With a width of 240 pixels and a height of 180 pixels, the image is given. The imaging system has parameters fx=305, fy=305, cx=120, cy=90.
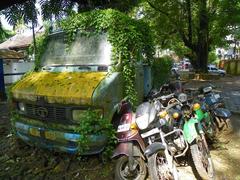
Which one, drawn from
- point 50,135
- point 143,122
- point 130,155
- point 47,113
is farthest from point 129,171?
point 47,113

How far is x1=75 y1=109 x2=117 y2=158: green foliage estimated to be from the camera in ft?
13.6

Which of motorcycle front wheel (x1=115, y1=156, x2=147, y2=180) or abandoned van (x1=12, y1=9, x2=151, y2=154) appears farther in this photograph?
abandoned van (x1=12, y1=9, x2=151, y2=154)

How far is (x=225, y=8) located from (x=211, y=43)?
15.8 feet

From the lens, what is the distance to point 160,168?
388 centimetres

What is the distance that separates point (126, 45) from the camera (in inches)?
198

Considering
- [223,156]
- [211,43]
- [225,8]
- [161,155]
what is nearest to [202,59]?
[211,43]

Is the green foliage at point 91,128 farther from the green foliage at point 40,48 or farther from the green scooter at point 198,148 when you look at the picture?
the green foliage at point 40,48

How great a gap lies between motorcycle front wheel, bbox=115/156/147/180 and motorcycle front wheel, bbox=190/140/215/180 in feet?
2.27

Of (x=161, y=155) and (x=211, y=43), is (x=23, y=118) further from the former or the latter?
(x=211, y=43)

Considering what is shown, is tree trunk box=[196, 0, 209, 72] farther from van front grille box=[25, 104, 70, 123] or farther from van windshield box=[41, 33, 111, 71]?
van front grille box=[25, 104, 70, 123]

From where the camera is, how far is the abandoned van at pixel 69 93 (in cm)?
430

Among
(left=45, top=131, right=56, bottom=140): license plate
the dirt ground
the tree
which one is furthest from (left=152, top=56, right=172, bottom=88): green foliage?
the tree

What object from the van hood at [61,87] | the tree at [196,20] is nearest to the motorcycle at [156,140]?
the van hood at [61,87]

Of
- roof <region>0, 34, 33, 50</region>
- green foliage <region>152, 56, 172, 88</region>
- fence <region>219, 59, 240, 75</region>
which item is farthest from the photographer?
roof <region>0, 34, 33, 50</region>
